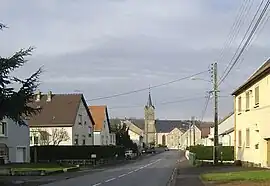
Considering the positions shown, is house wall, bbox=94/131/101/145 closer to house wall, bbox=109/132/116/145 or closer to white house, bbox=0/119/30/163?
house wall, bbox=109/132/116/145

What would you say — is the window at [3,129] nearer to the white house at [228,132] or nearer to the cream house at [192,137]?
the white house at [228,132]

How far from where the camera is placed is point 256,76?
37.8 m

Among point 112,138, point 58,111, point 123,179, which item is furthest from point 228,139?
point 123,179

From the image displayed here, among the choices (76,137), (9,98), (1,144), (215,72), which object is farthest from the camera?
(76,137)

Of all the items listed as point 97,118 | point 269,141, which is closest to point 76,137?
point 97,118

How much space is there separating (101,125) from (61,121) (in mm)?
17929

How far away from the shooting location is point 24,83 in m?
25.8

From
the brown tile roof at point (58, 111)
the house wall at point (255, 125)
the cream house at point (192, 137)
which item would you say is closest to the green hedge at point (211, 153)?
the house wall at point (255, 125)

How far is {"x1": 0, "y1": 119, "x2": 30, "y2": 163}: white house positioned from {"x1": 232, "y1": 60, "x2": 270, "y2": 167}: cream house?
2092 cm

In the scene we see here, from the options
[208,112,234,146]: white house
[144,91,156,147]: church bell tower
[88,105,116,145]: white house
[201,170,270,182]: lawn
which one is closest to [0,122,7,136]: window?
[208,112,234,146]: white house

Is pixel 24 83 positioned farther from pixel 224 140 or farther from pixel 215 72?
pixel 224 140

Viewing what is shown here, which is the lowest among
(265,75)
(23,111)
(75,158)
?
(75,158)

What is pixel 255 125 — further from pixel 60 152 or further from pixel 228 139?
pixel 228 139

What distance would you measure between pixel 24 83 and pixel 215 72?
22939 millimetres
